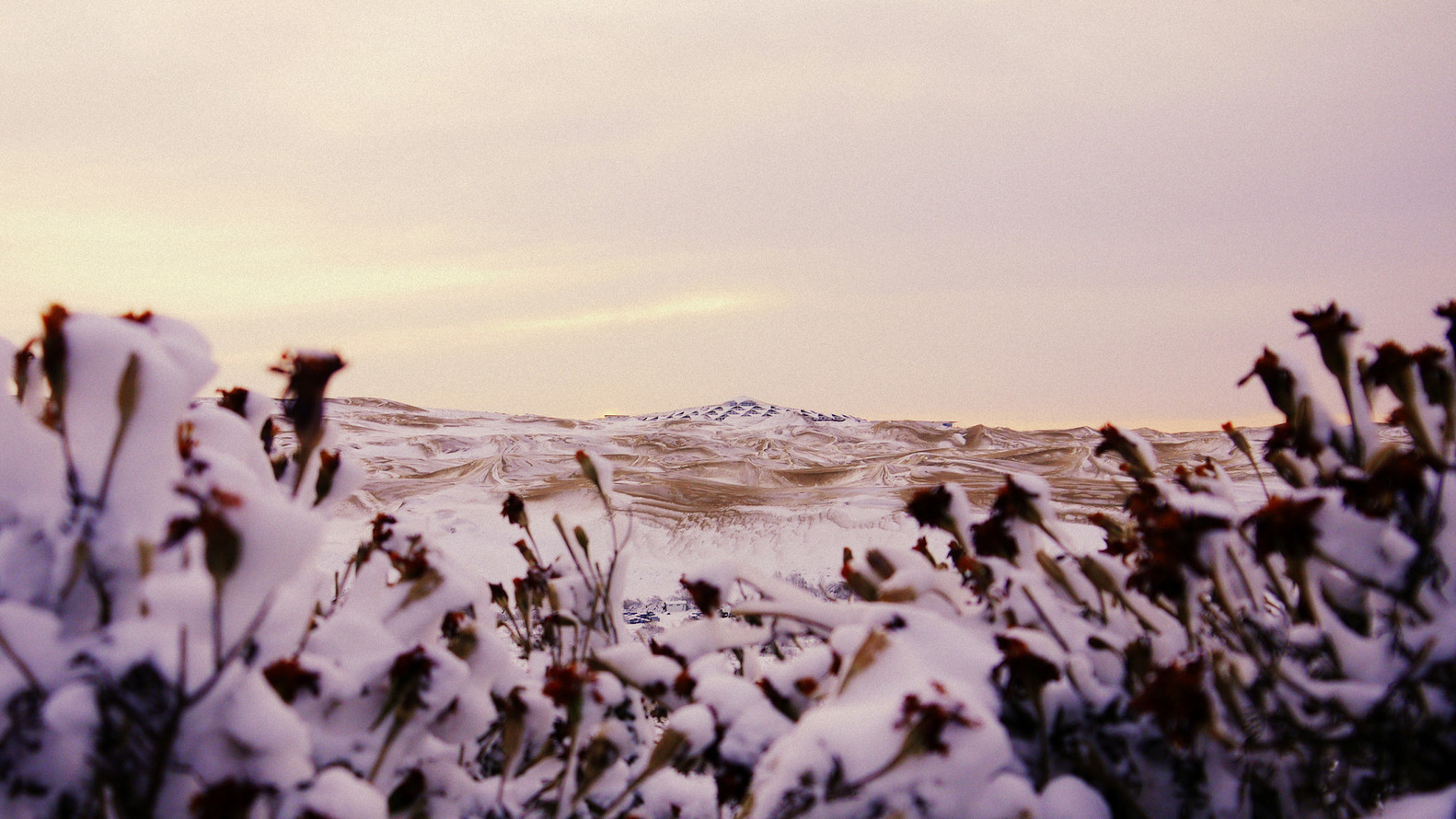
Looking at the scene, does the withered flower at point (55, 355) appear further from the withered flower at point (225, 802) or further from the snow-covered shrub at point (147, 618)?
the withered flower at point (225, 802)

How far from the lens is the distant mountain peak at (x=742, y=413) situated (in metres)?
25.5

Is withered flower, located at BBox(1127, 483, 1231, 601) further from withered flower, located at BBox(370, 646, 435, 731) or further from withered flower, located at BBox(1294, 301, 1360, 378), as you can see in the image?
withered flower, located at BBox(370, 646, 435, 731)

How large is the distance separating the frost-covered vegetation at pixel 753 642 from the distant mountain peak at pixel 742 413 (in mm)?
22862

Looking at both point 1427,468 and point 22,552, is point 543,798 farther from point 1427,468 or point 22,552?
point 1427,468

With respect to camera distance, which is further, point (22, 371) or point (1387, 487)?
point (22, 371)

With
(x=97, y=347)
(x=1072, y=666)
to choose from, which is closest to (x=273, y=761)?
(x=97, y=347)

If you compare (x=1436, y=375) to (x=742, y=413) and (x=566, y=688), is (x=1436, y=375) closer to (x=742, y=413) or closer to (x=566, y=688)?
(x=566, y=688)

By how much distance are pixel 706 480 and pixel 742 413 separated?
15.1 m

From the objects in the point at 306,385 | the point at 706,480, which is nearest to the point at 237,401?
the point at 306,385

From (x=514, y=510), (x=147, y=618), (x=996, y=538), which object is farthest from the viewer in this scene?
(x=514, y=510)

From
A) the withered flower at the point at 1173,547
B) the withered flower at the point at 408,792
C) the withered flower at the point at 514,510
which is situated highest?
the withered flower at the point at 1173,547

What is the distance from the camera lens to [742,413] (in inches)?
1035

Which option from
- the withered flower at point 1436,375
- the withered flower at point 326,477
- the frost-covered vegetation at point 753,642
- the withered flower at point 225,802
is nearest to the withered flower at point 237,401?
the frost-covered vegetation at point 753,642

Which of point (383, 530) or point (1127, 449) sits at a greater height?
point (1127, 449)
